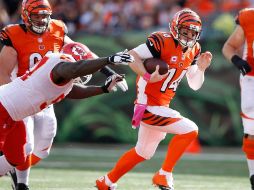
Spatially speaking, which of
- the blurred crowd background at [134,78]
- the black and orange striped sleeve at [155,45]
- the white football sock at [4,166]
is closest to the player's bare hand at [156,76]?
the black and orange striped sleeve at [155,45]

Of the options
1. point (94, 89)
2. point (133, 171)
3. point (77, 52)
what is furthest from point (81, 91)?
point (133, 171)

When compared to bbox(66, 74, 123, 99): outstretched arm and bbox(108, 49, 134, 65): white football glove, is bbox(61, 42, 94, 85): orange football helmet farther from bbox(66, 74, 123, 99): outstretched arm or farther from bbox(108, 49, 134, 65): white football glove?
bbox(108, 49, 134, 65): white football glove

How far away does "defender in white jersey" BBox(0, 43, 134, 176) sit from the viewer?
584cm

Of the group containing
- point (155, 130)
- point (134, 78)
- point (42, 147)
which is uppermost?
point (155, 130)

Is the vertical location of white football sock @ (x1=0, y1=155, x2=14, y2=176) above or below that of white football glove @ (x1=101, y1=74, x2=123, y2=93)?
below

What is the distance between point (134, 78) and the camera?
42.3 feet

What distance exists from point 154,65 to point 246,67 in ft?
2.46

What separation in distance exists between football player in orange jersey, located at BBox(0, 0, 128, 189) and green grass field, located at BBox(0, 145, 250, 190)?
523 mm

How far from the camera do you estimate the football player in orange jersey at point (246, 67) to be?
681cm

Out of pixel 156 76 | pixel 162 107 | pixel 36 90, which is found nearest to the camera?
pixel 36 90

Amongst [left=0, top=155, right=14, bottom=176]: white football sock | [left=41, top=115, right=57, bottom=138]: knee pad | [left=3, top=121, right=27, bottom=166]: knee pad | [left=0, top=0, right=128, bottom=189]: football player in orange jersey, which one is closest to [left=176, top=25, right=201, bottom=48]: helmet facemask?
[left=0, top=0, right=128, bottom=189]: football player in orange jersey

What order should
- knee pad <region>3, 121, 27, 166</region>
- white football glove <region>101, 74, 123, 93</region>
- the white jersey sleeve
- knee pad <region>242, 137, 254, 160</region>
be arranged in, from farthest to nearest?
1. knee pad <region>242, 137, 254, 160</region>
2. knee pad <region>3, 121, 27, 166</region>
3. white football glove <region>101, 74, 123, 93</region>
4. the white jersey sleeve

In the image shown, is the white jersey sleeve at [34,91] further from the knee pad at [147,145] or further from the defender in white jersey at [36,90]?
the knee pad at [147,145]

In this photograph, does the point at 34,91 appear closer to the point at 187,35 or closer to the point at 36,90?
the point at 36,90
